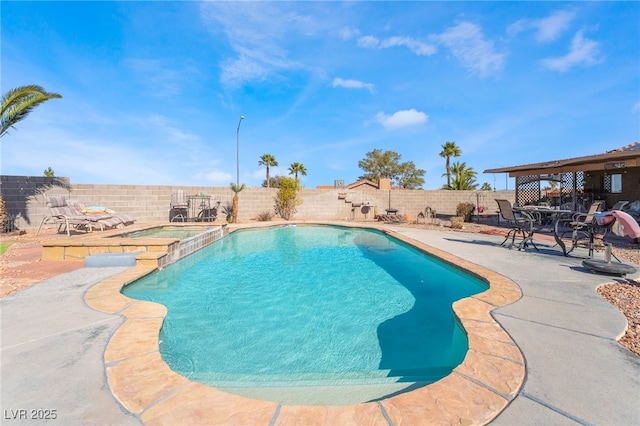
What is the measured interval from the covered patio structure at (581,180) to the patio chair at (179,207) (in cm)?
1554

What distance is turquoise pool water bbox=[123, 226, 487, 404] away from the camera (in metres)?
2.30

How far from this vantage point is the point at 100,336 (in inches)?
86.5

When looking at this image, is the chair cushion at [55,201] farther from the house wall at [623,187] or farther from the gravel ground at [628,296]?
the house wall at [623,187]

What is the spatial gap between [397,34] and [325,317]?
445 inches

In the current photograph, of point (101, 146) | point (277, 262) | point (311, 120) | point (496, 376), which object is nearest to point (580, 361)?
point (496, 376)

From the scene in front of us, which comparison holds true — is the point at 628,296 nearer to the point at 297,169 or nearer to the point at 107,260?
the point at 107,260

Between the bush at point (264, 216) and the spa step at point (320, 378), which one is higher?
the bush at point (264, 216)

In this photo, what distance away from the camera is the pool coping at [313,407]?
138 cm

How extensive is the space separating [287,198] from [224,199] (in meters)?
3.26

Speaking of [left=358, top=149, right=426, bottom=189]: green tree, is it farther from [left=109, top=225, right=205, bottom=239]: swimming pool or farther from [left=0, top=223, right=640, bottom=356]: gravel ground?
[left=0, top=223, right=640, bottom=356]: gravel ground

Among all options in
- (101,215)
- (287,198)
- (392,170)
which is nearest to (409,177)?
(392,170)

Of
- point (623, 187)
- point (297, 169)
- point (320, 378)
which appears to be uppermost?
point (297, 169)

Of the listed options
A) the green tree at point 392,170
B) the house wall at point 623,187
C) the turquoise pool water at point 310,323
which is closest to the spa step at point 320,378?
the turquoise pool water at point 310,323

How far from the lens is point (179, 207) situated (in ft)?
40.1
